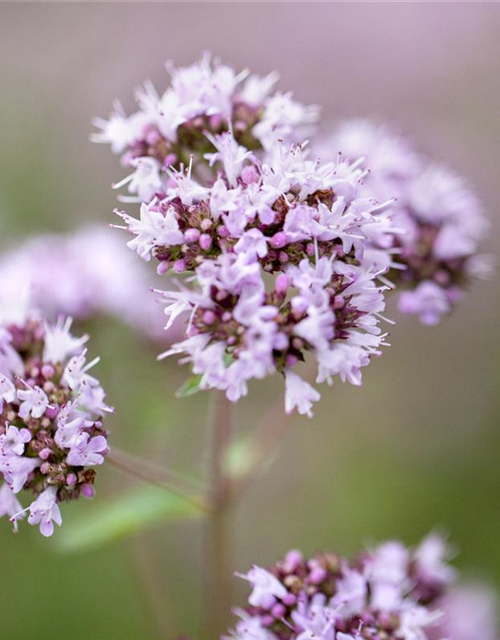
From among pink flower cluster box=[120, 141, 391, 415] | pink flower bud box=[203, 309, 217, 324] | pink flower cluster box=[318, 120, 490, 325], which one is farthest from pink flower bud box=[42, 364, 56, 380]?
pink flower cluster box=[318, 120, 490, 325]

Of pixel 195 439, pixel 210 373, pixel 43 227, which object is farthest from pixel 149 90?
pixel 43 227

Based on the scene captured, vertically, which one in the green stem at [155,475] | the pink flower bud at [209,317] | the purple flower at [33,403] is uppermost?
the pink flower bud at [209,317]

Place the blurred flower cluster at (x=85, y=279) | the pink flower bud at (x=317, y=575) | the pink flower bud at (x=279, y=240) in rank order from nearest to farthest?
the pink flower bud at (x=279, y=240) → the pink flower bud at (x=317, y=575) → the blurred flower cluster at (x=85, y=279)

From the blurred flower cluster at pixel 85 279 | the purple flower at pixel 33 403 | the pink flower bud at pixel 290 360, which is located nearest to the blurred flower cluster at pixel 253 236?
the pink flower bud at pixel 290 360

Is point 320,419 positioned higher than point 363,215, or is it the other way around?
point 320,419

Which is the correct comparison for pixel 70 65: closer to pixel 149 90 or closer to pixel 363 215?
pixel 149 90

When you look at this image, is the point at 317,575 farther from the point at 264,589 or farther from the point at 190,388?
the point at 190,388

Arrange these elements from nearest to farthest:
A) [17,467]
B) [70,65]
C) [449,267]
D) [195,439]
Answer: [17,467]
[449,267]
[195,439]
[70,65]

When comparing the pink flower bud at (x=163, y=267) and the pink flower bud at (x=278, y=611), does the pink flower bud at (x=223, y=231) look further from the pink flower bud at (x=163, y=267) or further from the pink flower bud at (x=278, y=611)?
the pink flower bud at (x=278, y=611)
